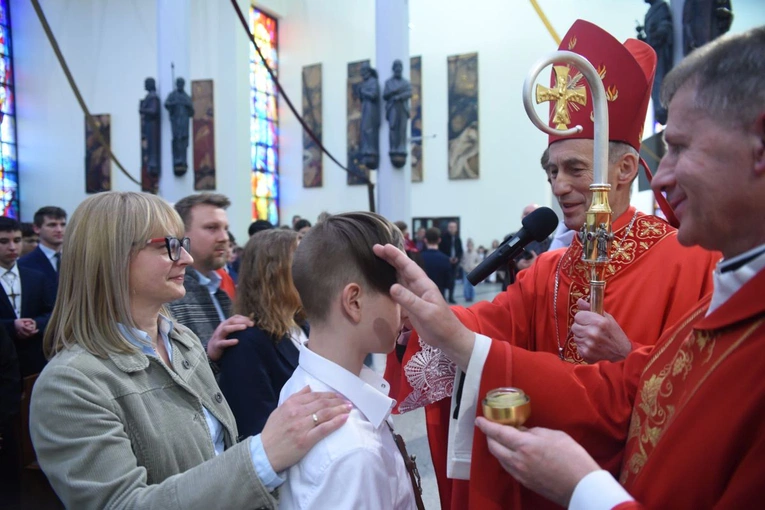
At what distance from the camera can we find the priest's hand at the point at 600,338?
139cm

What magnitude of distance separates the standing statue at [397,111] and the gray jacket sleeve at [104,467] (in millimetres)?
8636

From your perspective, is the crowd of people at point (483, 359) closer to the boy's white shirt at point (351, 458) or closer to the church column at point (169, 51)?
the boy's white shirt at point (351, 458)

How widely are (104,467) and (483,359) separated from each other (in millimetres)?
836

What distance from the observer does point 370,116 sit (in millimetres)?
A: 9773

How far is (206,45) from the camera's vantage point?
51.1 feet

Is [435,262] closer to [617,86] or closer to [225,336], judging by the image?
[225,336]

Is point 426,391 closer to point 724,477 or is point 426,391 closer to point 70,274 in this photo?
point 724,477

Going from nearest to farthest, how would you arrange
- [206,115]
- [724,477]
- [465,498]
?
[724,477], [465,498], [206,115]

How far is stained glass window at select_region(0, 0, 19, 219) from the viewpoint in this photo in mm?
15195

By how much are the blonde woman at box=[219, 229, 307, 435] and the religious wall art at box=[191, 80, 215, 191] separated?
514 inches

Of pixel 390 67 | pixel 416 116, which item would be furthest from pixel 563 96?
pixel 416 116

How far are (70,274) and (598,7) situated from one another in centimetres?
1375

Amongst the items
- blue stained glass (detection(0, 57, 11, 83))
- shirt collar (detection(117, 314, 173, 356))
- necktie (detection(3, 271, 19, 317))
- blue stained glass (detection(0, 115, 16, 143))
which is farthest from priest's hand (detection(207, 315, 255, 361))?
blue stained glass (detection(0, 57, 11, 83))

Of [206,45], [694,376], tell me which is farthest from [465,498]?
[206,45]
